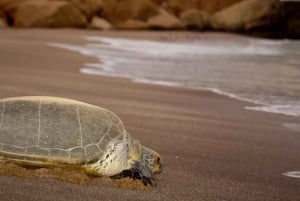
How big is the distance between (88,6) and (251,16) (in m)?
7.51

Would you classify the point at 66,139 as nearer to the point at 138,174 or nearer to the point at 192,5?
the point at 138,174

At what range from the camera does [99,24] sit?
79.6ft

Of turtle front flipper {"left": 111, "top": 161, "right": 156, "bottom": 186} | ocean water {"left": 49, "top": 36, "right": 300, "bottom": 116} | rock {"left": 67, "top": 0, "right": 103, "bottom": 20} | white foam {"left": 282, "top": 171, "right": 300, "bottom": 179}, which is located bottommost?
rock {"left": 67, "top": 0, "right": 103, "bottom": 20}

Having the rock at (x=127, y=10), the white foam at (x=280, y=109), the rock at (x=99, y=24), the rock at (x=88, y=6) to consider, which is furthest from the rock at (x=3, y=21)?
the white foam at (x=280, y=109)

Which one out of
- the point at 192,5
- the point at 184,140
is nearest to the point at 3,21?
the point at 192,5

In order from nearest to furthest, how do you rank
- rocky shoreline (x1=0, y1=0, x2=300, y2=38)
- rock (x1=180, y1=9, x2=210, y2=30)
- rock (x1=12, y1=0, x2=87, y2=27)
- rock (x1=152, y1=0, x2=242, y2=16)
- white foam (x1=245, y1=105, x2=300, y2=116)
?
1. white foam (x1=245, y1=105, x2=300, y2=116)
2. rock (x1=12, y1=0, x2=87, y2=27)
3. rocky shoreline (x1=0, y1=0, x2=300, y2=38)
4. rock (x1=180, y1=9, x2=210, y2=30)
5. rock (x1=152, y1=0, x2=242, y2=16)

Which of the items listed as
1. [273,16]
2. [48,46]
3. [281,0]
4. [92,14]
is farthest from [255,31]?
[48,46]

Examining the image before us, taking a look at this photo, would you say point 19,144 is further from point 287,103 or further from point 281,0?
point 281,0

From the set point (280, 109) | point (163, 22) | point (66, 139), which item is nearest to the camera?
point (66, 139)

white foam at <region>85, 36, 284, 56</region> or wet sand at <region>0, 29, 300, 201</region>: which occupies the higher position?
wet sand at <region>0, 29, 300, 201</region>

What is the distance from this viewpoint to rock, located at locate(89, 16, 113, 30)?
23.9m

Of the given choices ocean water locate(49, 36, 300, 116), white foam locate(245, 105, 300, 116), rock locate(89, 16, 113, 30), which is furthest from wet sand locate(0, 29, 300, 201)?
rock locate(89, 16, 113, 30)

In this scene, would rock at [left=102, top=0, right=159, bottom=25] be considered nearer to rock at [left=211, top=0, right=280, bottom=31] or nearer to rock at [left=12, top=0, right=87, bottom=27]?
rock at [left=211, top=0, right=280, bottom=31]

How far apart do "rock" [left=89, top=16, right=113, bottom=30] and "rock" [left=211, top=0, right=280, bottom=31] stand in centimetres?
531
